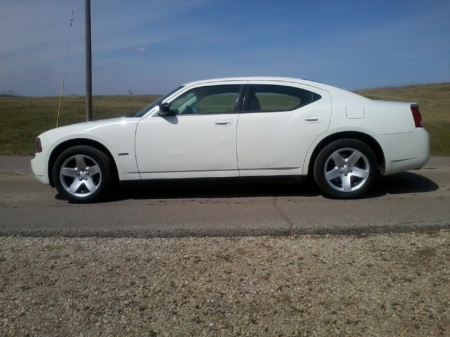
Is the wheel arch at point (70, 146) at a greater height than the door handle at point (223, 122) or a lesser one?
lesser

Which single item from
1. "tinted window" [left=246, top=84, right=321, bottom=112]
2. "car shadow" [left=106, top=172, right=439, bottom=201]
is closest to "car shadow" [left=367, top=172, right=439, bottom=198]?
"car shadow" [left=106, top=172, right=439, bottom=201]

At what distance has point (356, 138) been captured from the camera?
637 cm

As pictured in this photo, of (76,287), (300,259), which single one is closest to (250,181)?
(300,259)

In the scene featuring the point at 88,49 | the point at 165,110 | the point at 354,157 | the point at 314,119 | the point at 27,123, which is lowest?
the point at 354,157

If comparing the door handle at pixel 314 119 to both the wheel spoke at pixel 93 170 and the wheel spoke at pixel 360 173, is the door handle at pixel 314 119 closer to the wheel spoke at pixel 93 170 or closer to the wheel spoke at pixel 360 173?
the wheel spoke at pixel 360 173

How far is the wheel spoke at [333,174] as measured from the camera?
634cm

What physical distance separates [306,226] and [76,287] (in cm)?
239

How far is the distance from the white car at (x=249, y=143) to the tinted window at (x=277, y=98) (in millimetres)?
13

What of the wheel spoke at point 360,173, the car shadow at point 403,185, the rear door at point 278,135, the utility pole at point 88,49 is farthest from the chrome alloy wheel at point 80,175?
the utility pole at point 88,49

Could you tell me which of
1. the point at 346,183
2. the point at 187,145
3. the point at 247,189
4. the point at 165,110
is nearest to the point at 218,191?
the point at 247,189

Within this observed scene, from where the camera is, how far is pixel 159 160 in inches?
248

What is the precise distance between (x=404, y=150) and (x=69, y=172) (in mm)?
4322

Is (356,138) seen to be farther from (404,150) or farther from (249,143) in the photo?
(249,143)

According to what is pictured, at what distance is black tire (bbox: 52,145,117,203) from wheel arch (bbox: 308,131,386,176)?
8.57 feet
